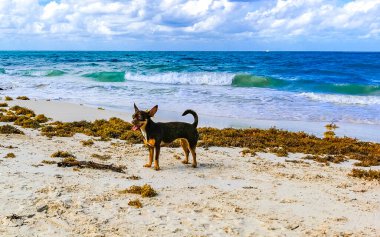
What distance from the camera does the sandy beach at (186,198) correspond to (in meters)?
5.21

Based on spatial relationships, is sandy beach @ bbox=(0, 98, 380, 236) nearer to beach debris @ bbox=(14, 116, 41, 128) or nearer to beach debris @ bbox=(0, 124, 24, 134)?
beach debris @ bbox=(0, 124, 24, 134)

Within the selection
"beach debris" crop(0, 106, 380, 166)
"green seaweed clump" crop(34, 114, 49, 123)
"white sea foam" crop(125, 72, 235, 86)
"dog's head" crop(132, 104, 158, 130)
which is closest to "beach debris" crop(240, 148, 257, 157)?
"beach debris" crop(0, 106, 380, 166)

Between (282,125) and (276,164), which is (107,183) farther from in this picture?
(282,125)

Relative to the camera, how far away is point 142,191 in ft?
21.0

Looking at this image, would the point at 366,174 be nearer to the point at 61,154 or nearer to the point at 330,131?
the point at 330,131

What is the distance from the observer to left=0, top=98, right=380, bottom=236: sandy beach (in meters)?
5.21

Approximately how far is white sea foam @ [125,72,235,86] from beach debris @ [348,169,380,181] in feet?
91.3

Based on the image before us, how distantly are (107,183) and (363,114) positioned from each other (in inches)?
577

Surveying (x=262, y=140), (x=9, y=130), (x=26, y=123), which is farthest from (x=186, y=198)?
(x=26, y=123)

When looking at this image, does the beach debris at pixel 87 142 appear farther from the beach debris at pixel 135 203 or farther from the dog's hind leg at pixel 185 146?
the beach debris at pixel 135 203

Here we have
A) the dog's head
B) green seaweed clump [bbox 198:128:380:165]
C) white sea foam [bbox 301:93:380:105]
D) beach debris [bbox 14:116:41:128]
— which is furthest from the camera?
white sea foam [bbox 301:93:380:105]

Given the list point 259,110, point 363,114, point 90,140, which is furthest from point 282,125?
point 90,140

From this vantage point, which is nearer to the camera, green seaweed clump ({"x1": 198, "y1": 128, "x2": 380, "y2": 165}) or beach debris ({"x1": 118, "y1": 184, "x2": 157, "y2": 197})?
beach debris ({"x1": 118, "y1": 184, "x2": 157, "y2": 197})

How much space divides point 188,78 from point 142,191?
33.3m
